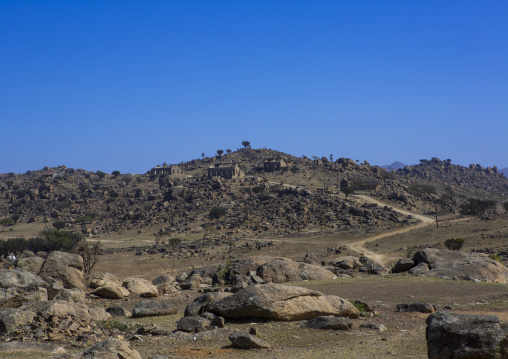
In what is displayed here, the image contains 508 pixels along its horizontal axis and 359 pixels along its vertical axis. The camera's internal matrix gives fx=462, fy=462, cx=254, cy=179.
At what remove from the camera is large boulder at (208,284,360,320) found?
14484mm

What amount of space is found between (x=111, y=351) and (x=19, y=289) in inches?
306

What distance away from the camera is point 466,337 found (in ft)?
25.2

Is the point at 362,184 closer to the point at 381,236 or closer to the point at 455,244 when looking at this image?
the point at 381,236

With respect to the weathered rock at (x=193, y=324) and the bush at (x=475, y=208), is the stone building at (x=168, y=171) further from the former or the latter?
the weathered rock at (x=193, y=324)

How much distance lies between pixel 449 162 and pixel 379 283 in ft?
594

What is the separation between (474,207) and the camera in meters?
70.2

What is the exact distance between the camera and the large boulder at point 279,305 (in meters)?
14.5

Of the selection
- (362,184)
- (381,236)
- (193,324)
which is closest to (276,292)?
(193,324)

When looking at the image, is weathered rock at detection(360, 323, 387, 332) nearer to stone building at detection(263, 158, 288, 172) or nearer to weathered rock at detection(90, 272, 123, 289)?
weathered rock at detection(90, 272, 123, 289)

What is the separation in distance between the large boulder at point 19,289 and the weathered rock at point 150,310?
9.97 ft

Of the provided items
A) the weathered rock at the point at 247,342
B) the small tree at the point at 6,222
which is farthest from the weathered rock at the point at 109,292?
the small tree at the point at 6,222

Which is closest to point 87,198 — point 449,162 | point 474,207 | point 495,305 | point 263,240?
point 263,240

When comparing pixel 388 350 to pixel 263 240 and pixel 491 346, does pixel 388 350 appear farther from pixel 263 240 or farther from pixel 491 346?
pixel 263 240

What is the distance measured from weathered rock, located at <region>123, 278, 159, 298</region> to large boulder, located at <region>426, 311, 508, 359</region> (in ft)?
50.3
